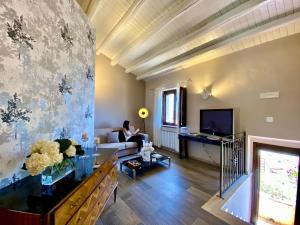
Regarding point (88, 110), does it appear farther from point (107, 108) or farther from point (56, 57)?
point (107, 108)

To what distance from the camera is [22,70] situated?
120 centimetres

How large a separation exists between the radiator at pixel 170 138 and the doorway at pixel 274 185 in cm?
201

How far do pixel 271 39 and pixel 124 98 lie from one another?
14.0ft

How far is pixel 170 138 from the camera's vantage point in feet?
16.2

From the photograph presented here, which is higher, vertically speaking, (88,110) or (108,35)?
(108,35)

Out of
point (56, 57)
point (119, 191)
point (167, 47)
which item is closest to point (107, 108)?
point (167, 47)

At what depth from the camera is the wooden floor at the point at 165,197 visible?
1938 millimetres

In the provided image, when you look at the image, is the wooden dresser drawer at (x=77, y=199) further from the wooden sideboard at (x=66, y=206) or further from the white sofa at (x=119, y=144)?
the white sofa at (x=119, y=144)

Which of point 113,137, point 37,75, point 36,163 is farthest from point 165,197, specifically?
point 113,137

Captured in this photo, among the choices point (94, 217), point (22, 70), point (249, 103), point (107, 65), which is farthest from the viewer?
point (107, 65)

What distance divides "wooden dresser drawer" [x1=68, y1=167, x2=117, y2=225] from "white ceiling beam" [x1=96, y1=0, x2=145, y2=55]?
8.28 feet

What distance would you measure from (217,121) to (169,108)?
190cm

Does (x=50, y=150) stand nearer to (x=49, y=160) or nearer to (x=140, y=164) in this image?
(x=49, y=160)

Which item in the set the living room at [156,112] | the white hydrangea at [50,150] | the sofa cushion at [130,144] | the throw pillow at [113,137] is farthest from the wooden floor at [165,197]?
the throw pillow at [113,137]
